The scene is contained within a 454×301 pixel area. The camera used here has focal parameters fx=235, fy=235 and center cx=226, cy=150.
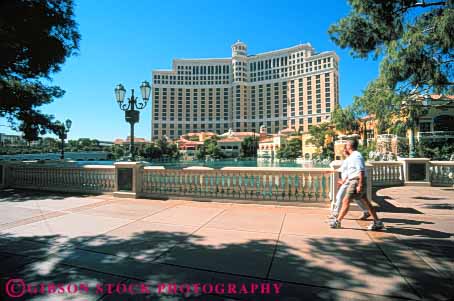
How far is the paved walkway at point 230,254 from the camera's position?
253 centimetres

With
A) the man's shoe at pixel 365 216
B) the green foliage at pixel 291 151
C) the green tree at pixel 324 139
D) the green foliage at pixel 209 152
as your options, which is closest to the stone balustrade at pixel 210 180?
the man's shoe at pixel 365 216

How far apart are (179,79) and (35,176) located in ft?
460

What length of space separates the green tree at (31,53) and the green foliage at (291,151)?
231 ft

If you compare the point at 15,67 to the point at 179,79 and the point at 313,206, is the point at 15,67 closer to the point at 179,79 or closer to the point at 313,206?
the point at 313,206

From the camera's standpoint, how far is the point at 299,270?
2.92 metres

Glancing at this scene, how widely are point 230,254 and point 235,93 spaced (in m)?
139

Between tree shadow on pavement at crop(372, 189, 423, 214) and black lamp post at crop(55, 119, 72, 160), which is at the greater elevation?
black lamp post at crop(55, 119, 72, 160)

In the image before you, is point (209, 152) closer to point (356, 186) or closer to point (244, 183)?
point (244, 183)

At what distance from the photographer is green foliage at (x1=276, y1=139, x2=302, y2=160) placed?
77.2 meters

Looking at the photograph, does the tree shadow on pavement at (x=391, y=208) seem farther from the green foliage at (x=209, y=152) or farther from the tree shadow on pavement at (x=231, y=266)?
the green foliage at (x=209, y=152)

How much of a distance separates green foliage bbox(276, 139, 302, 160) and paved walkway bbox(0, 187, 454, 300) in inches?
2879

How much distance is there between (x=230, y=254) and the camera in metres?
3.41

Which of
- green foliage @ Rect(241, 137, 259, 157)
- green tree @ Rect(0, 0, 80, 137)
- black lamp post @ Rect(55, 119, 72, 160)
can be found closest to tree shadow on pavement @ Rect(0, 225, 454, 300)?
green tree @ Rect(0, 0, 80, 137)

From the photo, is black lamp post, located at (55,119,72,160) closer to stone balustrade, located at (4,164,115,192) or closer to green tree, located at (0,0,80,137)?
green tree, located at (0,0,80,137)
